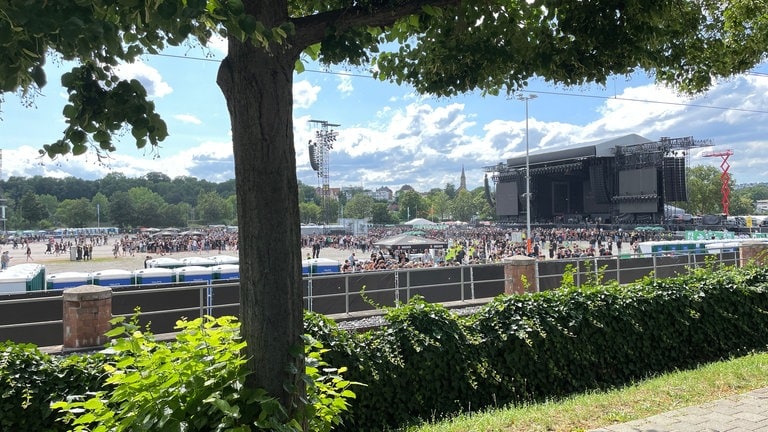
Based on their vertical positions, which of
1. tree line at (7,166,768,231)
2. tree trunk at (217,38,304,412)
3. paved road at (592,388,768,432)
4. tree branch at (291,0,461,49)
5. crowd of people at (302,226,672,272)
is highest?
tree line at (7,166,768,231)

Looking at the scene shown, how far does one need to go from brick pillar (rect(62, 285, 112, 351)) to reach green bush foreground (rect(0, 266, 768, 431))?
4.22 meters

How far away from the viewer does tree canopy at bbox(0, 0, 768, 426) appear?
1893 millimetres

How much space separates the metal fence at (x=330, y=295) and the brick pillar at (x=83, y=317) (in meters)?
0.34

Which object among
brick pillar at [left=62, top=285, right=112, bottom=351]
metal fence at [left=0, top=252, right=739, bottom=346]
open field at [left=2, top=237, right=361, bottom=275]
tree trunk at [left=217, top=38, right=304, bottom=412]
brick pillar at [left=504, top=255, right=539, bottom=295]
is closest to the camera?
tree trunk at [left=217, top=38, right=304, bottom=412]

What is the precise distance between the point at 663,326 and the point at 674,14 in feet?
14.1

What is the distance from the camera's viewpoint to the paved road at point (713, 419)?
4.07 metres

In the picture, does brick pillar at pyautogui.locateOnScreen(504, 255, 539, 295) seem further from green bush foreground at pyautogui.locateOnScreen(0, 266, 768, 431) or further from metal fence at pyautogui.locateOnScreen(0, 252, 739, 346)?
green bush foreground at pyautogui.locateOnScreen(0, 266, 768, 431)

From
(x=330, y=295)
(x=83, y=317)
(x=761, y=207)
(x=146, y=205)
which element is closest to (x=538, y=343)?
(x=330, y=295)

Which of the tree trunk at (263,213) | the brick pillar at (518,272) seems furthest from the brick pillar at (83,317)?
the brick pillar at (518,272)

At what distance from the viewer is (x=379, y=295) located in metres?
12.4

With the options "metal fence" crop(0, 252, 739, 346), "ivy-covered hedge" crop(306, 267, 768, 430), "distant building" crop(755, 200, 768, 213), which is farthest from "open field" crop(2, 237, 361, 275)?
"distant building" crop(755, 200, 768, 213)

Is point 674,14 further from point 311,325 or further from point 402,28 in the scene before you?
point 311,325

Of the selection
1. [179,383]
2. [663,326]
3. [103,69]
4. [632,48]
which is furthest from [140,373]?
[663,326]

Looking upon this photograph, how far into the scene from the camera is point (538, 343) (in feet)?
20.2
